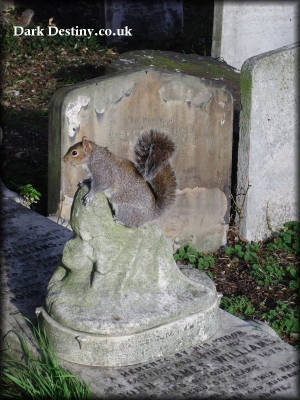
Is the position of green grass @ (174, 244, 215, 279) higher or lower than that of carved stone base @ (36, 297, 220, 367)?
lower

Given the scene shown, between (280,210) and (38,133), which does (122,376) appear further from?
(38,133)

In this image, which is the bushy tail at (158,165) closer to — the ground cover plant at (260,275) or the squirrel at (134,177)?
the squirrel at (134,177)

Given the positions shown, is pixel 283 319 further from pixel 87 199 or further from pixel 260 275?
pixel 87 199

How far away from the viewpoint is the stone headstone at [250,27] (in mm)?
8586

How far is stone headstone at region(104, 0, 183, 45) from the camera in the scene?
36.9 ft

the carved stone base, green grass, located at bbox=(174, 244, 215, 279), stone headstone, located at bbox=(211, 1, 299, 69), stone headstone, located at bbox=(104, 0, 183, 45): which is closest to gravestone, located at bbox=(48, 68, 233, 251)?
green grass, located at bbox=(174, 244, 215, 279)

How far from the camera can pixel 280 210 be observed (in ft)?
22.8

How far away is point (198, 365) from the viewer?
13.9 ft

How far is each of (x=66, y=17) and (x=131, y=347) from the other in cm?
907

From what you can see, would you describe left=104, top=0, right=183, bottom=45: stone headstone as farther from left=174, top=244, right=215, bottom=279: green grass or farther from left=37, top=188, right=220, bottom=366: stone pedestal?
left=37, top=188, right=220, bottom=366: stone pedestal

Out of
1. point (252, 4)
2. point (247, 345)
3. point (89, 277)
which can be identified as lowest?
point (247, 345)

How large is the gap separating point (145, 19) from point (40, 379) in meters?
8.17

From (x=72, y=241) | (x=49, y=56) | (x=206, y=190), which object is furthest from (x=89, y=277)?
(x=49, y=56)

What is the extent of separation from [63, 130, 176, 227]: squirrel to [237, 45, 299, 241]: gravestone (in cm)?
221
